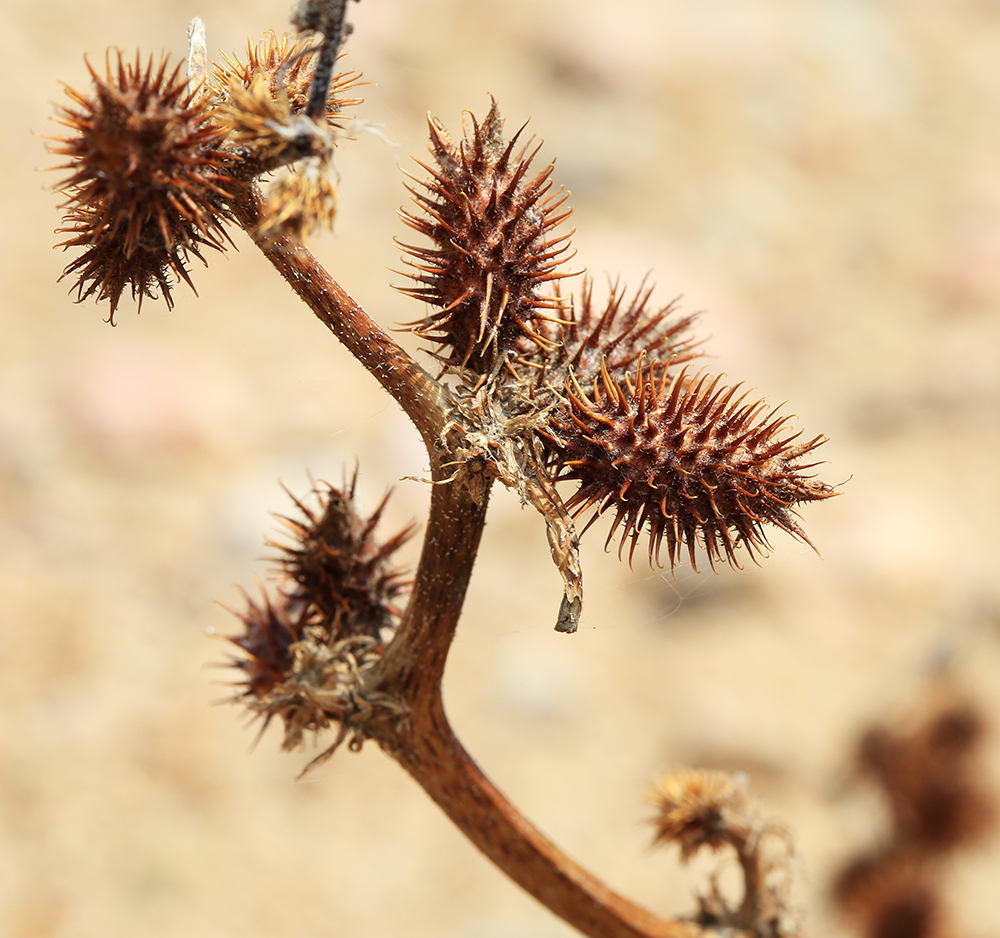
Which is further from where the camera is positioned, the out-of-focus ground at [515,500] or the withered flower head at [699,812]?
the out-of-focus ground at [515,500]

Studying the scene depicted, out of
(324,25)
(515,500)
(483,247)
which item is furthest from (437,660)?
(515,500)

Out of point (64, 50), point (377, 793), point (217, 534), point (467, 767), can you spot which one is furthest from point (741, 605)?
point (64, 50)

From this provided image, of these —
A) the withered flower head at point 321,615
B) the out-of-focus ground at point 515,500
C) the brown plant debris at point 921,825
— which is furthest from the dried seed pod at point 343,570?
the brown plant debris at point 921,825

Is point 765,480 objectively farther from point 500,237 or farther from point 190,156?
point 190,156

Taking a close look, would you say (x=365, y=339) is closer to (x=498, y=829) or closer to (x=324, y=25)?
(x=324, y=25)

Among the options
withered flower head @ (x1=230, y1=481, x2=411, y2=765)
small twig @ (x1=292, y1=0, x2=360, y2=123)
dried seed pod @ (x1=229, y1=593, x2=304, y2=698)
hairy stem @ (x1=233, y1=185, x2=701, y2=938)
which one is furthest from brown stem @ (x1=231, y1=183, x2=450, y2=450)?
dried seed pod @ (x1=229, y1=593, x2=304, y2=698)

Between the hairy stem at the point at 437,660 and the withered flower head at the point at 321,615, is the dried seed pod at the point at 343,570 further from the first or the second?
the hairy stem at the point at 437,660
